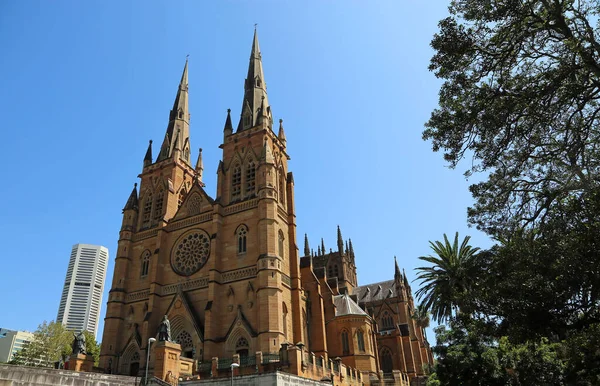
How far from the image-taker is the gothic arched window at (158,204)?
43.1 meters

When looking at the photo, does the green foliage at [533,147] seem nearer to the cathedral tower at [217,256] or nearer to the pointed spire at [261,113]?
the cathedral tower at [217,256]

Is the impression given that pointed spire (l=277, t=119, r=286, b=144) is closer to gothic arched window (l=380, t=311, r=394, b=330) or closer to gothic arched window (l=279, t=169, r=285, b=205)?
gothic arched window (l=279, t=169, r=285, b=205)

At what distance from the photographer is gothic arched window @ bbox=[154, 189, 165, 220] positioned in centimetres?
4306

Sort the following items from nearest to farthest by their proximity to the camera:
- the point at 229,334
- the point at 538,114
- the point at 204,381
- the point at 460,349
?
the point at 538,114 < the point at 204,381 < the point at 460,349 < the point at 229,334

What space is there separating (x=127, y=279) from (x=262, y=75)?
85.4 ft

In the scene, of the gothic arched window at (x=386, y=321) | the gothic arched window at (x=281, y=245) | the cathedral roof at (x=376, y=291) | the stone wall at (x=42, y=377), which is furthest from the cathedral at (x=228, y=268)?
the cathedral roof at (x=376, y=291)

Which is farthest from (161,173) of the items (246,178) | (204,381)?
(204,381)

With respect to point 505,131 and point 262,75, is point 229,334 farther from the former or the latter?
point 262,75

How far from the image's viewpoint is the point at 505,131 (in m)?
11.4

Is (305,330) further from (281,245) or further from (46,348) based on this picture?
(46,348)

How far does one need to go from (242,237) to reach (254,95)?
55.5ft

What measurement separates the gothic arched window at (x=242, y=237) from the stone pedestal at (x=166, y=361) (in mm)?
11146

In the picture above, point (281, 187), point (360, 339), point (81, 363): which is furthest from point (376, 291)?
point (81, 363)

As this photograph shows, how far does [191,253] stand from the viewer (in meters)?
38.2
